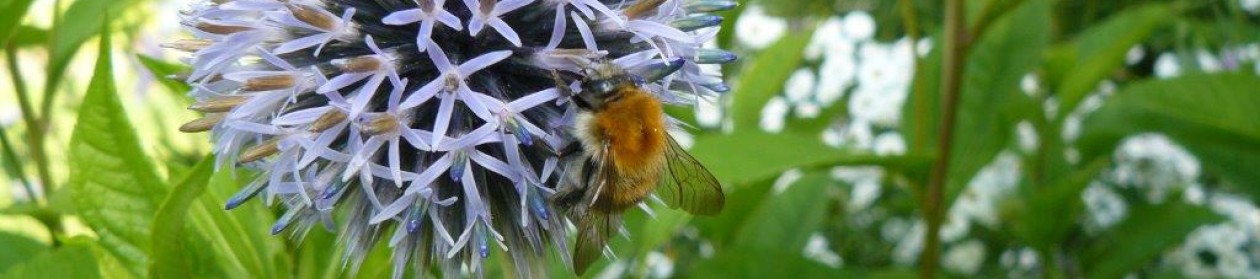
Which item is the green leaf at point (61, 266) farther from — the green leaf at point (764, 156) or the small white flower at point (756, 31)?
the small white flower at point (756, 31)

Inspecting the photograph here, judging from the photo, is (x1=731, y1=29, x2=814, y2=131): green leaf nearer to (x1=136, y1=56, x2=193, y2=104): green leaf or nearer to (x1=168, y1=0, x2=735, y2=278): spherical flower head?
(x1=168, y1=0, x2=735, y2=278): spherical flower head

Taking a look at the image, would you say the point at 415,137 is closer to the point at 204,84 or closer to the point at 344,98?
the point at 344,98

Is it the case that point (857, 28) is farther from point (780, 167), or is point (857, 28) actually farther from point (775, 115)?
point (780, 167)

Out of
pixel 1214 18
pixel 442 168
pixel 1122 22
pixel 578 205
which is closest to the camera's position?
pixel 442 168

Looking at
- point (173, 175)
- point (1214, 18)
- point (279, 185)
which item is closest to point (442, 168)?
point (279, 185)

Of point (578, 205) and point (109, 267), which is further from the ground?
point (578, 205)

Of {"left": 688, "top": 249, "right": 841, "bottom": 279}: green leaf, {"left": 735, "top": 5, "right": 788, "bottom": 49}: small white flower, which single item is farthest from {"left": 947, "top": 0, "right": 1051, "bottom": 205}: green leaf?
{"left": 735, "top": 5, "right": 788, "bottom": 49}: small white flower
